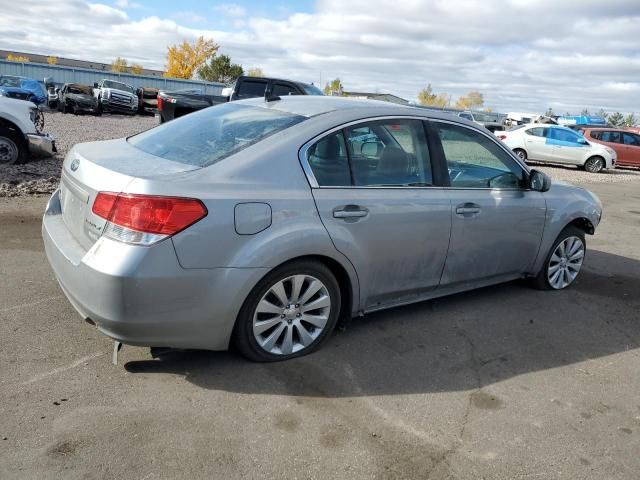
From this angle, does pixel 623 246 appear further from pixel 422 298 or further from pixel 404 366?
pixel 404 366

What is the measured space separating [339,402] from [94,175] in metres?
1.89

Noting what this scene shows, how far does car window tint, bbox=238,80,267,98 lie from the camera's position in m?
13.1

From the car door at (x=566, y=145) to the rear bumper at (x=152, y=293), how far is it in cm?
1917

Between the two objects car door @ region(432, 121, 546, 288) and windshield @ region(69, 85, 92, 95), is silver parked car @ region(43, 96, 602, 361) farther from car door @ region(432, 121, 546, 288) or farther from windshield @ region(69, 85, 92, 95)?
windshield @ region(69, 85, 92, 95)

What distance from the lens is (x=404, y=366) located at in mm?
3674

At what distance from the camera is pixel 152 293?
292cm

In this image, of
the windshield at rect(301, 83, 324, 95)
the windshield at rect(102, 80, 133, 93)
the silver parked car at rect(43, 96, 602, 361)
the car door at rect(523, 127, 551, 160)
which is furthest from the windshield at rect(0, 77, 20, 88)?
the silver parked car at rect(43, 96, 602, 361)

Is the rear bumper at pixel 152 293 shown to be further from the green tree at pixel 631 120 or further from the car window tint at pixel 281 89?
the green tree at pixel 631 120

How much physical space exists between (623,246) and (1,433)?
777 cm

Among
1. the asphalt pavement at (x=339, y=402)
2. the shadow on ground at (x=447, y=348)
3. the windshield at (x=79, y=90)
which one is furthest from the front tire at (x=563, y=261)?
the windshield at (x=79, y=90)

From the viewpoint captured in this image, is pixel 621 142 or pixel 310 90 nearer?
pixel 310 90

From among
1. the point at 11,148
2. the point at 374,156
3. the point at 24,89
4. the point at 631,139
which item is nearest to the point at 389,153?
the point at 374,156

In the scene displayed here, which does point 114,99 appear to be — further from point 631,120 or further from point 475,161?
point 631,120

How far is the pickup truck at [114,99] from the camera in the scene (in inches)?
1121
